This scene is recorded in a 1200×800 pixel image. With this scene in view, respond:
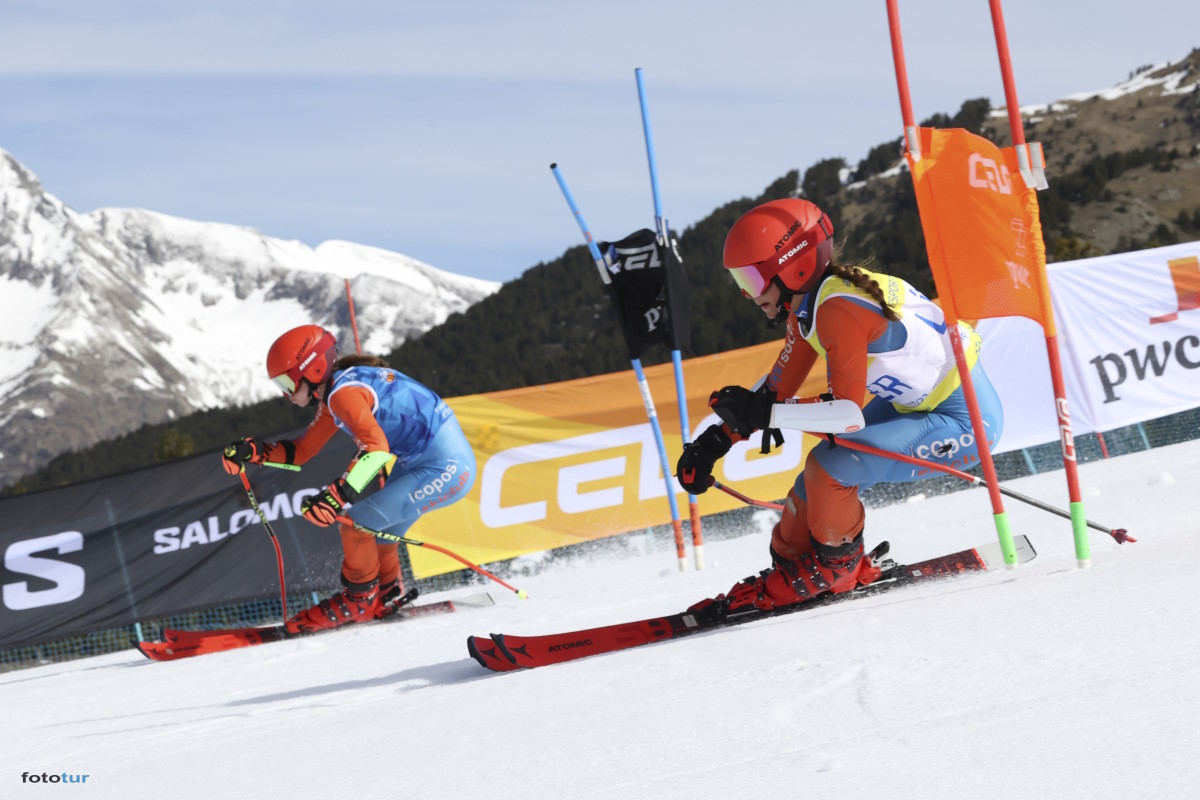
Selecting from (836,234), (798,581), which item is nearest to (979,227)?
(798,581)

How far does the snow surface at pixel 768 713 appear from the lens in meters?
1.85

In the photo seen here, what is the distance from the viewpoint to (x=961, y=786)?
1.70 meters

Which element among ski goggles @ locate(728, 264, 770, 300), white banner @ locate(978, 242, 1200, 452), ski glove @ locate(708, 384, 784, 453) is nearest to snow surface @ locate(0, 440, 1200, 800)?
ski glove @ locate(708, 384, 784, 453)

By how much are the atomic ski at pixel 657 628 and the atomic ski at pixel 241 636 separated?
2571 millimetres

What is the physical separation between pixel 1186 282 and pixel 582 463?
5460 millimetres

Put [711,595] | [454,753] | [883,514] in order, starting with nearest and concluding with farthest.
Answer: [454,753] < [711,595] < [883,514]

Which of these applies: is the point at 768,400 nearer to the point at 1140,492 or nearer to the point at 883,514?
the point at 1140,492

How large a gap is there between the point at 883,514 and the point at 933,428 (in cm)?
414

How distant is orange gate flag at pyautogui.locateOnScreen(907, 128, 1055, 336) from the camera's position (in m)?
3.90

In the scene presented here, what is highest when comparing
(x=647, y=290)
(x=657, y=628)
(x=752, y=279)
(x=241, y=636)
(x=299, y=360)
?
(x=647, y=290)

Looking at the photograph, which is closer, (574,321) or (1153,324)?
(1153,324)

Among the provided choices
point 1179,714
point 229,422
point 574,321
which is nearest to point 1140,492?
point 1179,714

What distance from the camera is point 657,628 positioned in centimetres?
402

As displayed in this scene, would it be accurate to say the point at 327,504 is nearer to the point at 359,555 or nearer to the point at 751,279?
the point at 359,555
